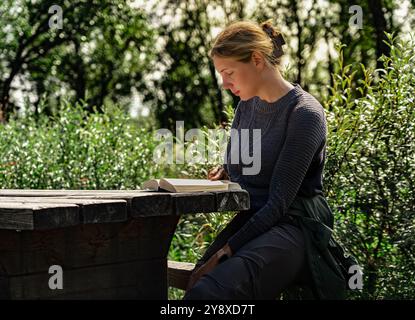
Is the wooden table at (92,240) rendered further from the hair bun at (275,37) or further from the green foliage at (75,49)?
the green foliage at (75,49)

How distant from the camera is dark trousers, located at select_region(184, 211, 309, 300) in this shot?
2.93m

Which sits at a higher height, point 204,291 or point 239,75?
point 239,75

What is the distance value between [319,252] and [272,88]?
0.69 m

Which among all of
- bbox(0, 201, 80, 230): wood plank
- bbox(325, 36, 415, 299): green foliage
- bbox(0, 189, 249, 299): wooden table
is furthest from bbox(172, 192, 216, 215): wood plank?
bbox(325, 36, 415, 299): green foliage

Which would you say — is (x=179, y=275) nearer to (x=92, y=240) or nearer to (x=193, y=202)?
(x=92, y=240)

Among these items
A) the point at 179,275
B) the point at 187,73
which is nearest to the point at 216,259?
the point at 179,275

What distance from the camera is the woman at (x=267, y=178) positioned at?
9.80ft

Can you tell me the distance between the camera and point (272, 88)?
3371mm

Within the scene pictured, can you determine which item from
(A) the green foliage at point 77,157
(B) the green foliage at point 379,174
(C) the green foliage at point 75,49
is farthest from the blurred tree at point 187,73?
(B) the green foliage at point 379,174

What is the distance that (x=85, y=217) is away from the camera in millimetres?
2760

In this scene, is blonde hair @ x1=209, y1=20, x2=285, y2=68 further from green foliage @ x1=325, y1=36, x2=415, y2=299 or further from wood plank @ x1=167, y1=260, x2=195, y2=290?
green foliage @ x1=325, y1=36, x2=415, y2=299

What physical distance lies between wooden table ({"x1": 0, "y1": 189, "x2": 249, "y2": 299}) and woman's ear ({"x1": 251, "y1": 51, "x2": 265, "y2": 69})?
53cm
